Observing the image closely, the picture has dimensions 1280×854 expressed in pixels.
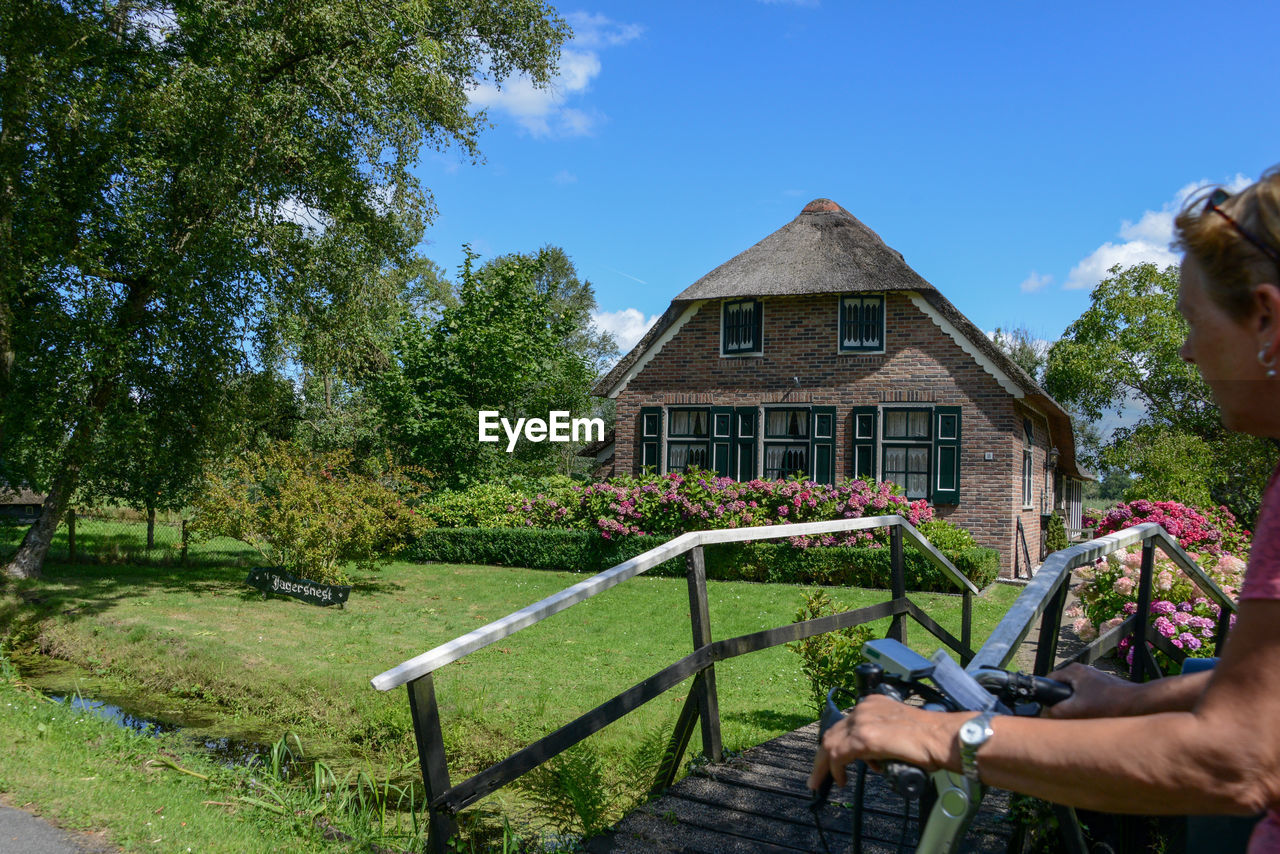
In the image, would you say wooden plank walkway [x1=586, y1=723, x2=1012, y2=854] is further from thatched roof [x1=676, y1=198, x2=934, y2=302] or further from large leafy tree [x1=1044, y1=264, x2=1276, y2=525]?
large leafy tree [x1=1044, y1=264, x2=1276, y2=525]

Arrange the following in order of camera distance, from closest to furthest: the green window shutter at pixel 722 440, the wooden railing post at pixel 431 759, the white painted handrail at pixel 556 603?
the white painted handrail at pixel 556 603 < the wooden railing post at pixel 431 759 < the green window shutter at pixel 722 440

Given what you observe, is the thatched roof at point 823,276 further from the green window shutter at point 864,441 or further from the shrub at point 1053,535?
the shrub at point 1053,535

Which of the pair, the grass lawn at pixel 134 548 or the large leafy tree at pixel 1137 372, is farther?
the large leafy tree at pixel 1137 372

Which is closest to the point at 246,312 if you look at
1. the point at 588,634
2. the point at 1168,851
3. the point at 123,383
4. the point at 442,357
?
the point at 123,383

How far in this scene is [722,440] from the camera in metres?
19.8

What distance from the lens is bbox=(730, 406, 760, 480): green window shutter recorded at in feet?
64.4

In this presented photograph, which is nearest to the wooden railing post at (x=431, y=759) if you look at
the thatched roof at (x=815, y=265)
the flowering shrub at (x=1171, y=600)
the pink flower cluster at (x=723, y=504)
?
the flowering shrub at (x=1171, y=600)

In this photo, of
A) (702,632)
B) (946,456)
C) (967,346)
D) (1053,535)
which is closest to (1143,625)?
(702,632)

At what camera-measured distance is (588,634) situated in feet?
38.7

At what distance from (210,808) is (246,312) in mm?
11299

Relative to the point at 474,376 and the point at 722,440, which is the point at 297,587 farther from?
the point at 474,376

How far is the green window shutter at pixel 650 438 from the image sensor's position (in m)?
20.5

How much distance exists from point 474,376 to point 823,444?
10.9m

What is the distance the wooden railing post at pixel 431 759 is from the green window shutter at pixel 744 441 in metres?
16.8
